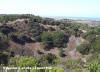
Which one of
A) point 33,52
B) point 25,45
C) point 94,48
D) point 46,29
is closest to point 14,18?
point 46,29

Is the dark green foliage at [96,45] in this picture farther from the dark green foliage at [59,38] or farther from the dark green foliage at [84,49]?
the dark green foliage at [59,38]

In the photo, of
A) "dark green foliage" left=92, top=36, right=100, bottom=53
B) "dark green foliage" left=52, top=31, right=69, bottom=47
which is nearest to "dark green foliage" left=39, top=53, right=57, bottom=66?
"dark green foliage" left=92, top=36, right=100, bottom=53

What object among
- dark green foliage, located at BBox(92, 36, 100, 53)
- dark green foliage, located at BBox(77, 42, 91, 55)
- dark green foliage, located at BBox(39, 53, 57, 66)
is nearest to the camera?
dark green foliage, located at BBox(39, 53, 57, 66)

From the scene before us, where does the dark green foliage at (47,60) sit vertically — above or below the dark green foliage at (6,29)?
below

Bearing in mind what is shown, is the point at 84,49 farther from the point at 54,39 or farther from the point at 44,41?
the point at 44,41

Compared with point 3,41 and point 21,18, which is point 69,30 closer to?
point 21,18

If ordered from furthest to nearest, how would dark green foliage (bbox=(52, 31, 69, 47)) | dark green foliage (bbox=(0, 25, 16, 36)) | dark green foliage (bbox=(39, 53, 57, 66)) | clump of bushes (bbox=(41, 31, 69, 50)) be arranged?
dark green foliage (bbox=(0, 25, 16, 36)) → dark green foliage (bbox=(52, 31, 69, 47)) → clump of bushes (bbox=(41, 31, 69, 50)) → dark green foliage (bbox=(39, 53, 57, 66))

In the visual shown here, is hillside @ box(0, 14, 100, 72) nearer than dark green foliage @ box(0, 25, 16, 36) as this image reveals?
Yes

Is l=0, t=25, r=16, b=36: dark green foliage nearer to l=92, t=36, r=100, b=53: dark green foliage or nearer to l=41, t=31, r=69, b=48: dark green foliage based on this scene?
l=41, t=31, r=69, b=48: dark green foliage

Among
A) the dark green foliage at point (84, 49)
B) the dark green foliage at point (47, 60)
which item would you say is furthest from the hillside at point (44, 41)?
the dark green foliage at point (47, 60)

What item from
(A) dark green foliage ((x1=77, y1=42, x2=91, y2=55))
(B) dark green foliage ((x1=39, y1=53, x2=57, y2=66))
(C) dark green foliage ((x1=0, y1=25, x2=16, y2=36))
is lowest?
(A) dark green foliage ((x1=77, y1=42, x2=91, y2=55))

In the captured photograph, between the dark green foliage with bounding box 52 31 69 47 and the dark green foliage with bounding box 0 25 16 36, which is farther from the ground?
the dark green foliage with bounding box 0 25 16 36
